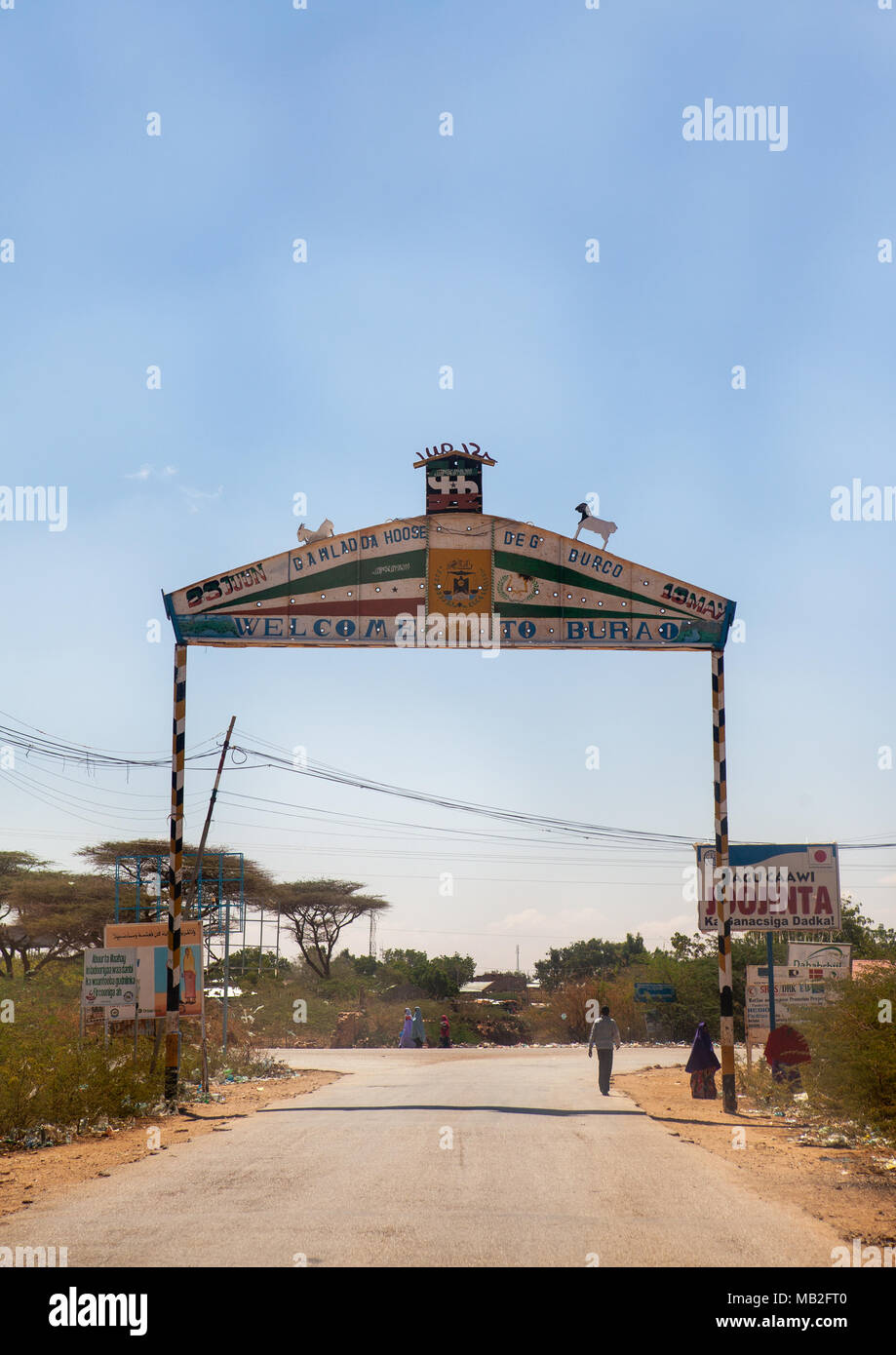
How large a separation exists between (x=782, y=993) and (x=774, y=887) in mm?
2013

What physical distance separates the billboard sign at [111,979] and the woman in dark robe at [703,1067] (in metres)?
9.70

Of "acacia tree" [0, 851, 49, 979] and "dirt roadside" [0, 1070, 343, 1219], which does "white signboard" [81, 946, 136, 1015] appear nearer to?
"dirt roadside" [0, 1070, 343, 1219]

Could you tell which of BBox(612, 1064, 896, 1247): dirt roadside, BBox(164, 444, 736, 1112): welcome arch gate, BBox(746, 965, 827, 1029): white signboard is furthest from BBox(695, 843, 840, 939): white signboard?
BBox(612, 1064, 896, 1247): dirt roadside

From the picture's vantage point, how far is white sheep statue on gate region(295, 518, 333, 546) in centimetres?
2017

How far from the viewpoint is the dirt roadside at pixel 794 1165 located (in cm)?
965

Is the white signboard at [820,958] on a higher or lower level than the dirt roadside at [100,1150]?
higher

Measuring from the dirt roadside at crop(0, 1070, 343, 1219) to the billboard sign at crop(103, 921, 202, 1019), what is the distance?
5.47ft

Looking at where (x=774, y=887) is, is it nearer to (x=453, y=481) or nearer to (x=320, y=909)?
(x=453, y=481)

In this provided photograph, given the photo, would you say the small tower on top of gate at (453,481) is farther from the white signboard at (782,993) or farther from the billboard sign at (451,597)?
the white signboard at (782,993)

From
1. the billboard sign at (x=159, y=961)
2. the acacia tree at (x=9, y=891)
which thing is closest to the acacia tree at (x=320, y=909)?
the acacia tree at (x=9, y=891)
